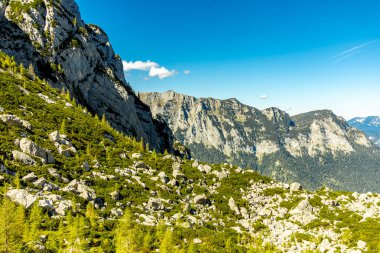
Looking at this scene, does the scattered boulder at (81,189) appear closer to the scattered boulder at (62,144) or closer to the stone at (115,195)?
the stone at (115,195)

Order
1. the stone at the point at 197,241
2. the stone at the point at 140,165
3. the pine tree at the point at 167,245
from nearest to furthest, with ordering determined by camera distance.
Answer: the pine tree at the point at 167,245, the stone at the point at 197,241, the stone at the point at 140,165

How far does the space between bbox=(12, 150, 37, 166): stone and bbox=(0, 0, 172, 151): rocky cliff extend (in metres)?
73.6

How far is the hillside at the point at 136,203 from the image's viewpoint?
37.7m

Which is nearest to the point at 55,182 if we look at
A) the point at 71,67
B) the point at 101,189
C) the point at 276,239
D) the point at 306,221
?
the point at 101,189

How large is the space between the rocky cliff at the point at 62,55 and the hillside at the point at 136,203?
163 feet

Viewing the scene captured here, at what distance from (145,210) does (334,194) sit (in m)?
41.9

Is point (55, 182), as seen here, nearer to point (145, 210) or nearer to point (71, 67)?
point (145, 210)

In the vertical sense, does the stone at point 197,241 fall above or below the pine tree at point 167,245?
below

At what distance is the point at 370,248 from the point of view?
37.7 meters

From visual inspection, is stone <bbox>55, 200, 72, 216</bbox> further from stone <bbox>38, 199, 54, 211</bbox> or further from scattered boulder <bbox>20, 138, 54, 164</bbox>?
scattered boulder <bbox>20, 138, 54, 164</bbox>

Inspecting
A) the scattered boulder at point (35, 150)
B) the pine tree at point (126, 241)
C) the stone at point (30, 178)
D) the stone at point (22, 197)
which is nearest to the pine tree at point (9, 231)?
the stone at point (22, 197)

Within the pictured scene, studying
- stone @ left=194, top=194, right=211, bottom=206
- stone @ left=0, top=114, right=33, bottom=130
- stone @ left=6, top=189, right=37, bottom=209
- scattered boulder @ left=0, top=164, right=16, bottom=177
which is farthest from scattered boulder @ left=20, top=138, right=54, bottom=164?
stone @ left=194, top=194, right=211, bottom=206

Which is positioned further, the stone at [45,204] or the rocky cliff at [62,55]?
the rocky cliff at [62,55]

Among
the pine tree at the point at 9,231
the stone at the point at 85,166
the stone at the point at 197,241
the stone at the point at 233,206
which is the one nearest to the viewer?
the pine tree at the point at 9,231
